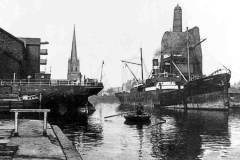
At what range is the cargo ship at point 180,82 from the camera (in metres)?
58.9

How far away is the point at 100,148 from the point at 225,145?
25.8 ft

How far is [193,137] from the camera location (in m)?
24.1

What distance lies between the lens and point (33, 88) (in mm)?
49500

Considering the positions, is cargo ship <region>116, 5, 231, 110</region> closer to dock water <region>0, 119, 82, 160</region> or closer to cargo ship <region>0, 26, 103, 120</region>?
cargo ship <region>0, 26, 103, 120</region>

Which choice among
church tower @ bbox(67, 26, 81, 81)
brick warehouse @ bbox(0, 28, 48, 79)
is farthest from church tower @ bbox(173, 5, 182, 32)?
church tower @ bbox(67, 26, 81, 81)

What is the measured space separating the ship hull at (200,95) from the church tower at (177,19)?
27115 mm

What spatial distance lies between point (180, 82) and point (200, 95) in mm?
11697

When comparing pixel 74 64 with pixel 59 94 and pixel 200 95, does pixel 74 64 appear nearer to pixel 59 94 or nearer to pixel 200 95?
pixel 200 95

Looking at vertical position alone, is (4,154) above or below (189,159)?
above

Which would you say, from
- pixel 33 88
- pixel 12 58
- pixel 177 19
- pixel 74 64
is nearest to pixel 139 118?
pixel 33 88

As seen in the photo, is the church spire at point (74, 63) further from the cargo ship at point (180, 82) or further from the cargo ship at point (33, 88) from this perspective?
the cargo ship at point (33, 88)

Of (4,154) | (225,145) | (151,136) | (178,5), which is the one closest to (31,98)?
(151,136)

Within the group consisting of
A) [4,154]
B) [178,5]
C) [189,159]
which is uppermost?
[178,5]

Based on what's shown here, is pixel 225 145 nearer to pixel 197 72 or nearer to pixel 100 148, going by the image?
pixel 100 148
